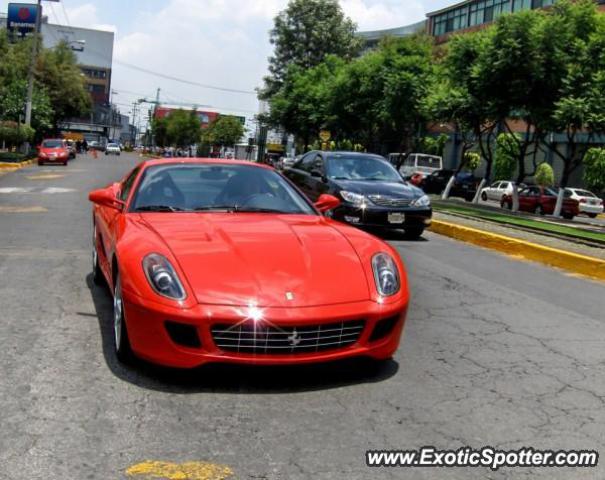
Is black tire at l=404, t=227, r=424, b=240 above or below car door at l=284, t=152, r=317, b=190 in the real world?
below

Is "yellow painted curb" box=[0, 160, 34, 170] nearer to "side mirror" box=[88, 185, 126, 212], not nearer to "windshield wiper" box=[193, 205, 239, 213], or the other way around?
"side mirror" box=[88, 185, 126, 212]

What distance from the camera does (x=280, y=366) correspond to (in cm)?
425

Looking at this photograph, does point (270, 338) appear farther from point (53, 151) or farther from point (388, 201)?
point (53, 151)

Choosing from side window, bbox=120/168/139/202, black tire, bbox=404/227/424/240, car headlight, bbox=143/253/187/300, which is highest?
side window, bbox=120/168/139/202

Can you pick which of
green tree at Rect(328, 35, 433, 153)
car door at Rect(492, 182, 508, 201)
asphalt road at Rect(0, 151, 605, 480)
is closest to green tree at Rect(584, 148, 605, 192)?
car door at Rect(492, 182, 508, 201)

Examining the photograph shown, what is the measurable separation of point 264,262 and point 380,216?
25.3ft

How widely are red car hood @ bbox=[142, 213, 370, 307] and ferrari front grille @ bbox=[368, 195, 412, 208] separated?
6934 millimetres

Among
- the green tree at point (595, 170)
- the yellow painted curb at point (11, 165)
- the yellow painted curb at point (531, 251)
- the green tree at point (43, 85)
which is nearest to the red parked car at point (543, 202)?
the green tree at point (595, 170)

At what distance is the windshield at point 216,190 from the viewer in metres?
5.39

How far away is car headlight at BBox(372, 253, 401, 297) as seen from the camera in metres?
4.26

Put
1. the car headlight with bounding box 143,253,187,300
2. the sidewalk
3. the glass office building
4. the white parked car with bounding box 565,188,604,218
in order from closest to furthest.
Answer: the car headlight with bounding box 143,253,187,300 → the sidewalk → the white parked car with bounding box 565,188,604,218 → the glass office building

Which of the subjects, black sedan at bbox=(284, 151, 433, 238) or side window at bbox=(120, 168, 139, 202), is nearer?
side window at bbox=(120, 168, 139, 202)

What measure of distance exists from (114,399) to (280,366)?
1008mm

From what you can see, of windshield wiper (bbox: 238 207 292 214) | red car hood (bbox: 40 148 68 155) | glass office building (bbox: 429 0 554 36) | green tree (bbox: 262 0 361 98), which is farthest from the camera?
green tree (bbox: 262 0 361 98)
